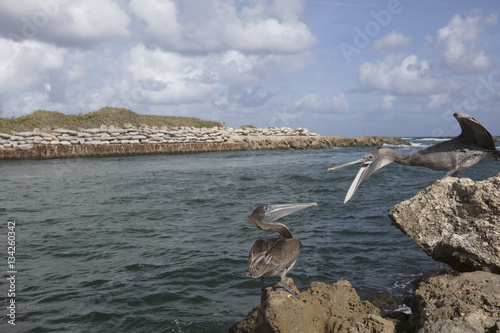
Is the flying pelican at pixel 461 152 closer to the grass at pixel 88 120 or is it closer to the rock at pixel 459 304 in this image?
the rock at pixel 459 304

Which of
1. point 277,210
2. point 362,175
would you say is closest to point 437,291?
point 362,175

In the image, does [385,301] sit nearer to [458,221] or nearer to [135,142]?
[458,221]

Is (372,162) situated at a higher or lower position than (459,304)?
higher

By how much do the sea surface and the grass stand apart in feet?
76.4

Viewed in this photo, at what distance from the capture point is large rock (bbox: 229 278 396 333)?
3.70 m

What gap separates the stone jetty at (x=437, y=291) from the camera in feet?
11.3

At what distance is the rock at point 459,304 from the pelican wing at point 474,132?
5.34 feet

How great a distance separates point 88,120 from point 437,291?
141ft

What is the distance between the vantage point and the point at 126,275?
23.6 ft

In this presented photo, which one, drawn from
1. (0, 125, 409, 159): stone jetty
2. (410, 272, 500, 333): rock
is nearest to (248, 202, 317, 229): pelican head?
(410, 272, 500, 333): rock

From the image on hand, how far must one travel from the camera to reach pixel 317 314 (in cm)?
405

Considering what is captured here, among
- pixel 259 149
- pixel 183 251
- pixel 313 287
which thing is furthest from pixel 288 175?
pixel 259 149

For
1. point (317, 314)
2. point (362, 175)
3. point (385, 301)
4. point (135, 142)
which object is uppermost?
point (135, 142)

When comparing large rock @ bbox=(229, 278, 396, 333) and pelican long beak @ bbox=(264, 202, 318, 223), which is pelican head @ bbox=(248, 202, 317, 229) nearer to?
pelican long beak @ bbox=(264, 202, 318, 223)
